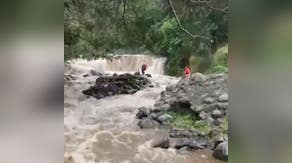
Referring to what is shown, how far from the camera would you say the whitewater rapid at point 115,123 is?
1.65 meters

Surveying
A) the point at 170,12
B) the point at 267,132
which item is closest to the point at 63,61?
the point at 170,12

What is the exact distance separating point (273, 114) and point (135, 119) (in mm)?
620

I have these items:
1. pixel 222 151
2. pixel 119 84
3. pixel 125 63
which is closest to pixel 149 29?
pixel 125 63

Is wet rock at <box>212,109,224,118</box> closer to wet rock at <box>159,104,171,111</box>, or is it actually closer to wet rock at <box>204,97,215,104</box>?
wet rock at <box>204,97,215,104</box>

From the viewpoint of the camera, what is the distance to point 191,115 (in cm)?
167

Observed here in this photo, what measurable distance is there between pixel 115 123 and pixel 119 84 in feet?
0.61

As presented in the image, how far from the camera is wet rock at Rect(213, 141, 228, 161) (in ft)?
5.33

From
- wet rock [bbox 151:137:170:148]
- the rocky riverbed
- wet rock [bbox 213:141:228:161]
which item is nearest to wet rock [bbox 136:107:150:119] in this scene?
the rocky riverbed

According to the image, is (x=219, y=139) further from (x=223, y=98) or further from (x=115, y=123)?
(x=115, y=123)

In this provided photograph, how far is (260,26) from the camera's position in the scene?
1.52 m

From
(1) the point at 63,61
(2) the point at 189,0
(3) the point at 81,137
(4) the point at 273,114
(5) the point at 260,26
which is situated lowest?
(3) the point at 81,137

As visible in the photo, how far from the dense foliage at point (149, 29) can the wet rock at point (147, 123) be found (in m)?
0.25

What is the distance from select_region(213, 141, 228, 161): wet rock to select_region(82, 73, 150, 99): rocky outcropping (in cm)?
44

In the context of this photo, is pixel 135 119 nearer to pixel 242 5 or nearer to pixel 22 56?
pixel 22 56
